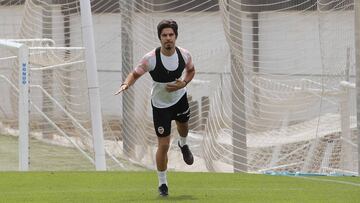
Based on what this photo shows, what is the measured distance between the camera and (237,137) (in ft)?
58.9

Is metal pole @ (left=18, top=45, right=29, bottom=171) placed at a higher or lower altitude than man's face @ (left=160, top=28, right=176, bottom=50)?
lower

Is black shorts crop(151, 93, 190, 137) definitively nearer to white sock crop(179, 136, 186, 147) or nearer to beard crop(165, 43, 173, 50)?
white sock crop(179, 136, 186, 147)

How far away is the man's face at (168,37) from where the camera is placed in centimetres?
1171

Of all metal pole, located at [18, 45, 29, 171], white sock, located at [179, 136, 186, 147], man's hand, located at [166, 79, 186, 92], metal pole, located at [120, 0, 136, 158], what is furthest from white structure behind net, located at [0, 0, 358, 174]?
man's hand, located at [166, 79, 186, 92]

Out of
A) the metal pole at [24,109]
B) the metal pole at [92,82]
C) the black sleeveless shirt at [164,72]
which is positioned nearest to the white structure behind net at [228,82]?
the metal pole at [92,82]

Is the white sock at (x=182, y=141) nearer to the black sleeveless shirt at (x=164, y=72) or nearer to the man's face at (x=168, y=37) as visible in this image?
the black sleeveless shirt at (x=164, y=72)

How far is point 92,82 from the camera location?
18.1 meters

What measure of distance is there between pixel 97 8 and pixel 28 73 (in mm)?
3539

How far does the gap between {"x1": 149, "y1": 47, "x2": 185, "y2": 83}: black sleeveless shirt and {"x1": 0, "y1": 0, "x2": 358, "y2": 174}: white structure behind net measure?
17.0 ft

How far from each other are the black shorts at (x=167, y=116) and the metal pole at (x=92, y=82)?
5781mm

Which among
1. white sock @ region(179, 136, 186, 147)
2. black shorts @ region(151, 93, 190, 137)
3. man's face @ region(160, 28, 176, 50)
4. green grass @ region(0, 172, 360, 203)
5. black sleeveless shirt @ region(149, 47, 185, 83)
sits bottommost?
green grass @ region(0, 172, 360, 203)

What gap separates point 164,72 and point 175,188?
1786 mm

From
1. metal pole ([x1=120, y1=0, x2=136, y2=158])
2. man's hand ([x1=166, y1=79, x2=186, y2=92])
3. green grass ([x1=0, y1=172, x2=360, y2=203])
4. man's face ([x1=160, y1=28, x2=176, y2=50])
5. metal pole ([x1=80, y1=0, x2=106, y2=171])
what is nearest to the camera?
man's face ([x1=160, y1=28, x2=176, y2=50])

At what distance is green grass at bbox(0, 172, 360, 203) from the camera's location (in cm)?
1205
